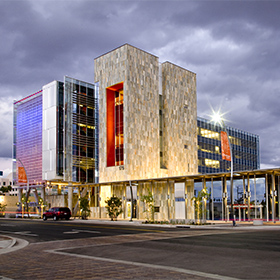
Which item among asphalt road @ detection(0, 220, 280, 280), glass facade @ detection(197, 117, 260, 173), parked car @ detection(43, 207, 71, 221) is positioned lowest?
parked car @ detection(43, 207, 71, 221)

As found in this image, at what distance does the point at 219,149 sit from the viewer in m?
94.8

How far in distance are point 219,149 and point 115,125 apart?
140 ft

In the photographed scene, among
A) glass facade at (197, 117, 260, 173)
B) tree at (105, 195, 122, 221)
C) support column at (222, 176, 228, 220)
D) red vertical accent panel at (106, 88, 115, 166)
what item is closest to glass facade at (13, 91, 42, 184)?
red vertical accent panel at (106, 88, 115, 166)

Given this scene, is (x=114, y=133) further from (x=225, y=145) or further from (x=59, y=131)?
(x=225, y=145)

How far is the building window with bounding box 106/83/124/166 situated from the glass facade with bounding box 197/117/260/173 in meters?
32.2

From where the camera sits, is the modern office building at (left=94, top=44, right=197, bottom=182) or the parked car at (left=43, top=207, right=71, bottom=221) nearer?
the parked car at (left=43, top=207, right=71, bottom=221)

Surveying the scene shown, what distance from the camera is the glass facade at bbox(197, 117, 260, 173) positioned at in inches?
3507

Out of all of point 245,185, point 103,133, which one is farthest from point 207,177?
→ point 103,133

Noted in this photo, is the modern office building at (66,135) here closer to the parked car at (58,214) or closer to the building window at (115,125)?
the building window at (115,125)

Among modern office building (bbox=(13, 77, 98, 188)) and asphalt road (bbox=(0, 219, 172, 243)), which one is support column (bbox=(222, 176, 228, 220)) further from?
modern office building (bbox=(13, 77, 98, 188))

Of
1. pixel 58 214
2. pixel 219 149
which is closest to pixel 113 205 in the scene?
pixel 58 214

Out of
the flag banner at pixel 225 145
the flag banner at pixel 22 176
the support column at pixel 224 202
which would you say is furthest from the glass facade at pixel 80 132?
the flag banner at pixel 225 145

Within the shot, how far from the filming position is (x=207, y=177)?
4516 cm

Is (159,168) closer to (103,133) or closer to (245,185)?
(103,133)
